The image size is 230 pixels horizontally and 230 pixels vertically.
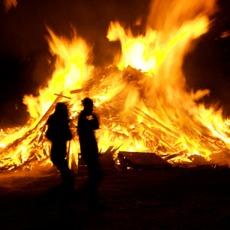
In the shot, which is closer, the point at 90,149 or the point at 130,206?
the point at 90,149

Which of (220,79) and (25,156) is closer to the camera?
(25,156)

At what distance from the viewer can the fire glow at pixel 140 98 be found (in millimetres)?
19062

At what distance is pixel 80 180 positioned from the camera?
13.1 meters

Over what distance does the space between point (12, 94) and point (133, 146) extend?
14.7 m

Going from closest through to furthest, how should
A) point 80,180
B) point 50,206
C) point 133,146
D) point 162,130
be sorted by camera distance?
point 50,206 → point 80,180 → point 133,146 → point 162,130

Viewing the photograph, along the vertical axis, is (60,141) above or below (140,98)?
below

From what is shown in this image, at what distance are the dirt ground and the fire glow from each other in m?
7.11

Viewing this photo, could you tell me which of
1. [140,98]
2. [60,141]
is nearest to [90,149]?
[60,141]

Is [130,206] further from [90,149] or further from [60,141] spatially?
[60,141]

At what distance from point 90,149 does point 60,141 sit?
53cm

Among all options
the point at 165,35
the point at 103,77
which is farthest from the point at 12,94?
the point at 165,35

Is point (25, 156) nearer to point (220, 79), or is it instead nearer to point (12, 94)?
point (12, 94)

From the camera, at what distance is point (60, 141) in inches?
296

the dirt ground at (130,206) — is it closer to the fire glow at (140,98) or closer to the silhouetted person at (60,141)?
the silhouetted person at (60,141)
